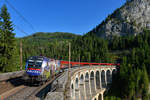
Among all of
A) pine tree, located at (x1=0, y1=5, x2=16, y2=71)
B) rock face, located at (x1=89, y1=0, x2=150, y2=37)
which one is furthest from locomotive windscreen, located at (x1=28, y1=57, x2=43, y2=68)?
rock face, located at (x1=89, y1=0, x2=150, y2=37)

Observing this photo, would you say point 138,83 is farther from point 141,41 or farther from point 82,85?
point 141,41

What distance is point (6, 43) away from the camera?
2850cm

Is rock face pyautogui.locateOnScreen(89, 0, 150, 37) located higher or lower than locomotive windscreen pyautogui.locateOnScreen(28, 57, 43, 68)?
higher

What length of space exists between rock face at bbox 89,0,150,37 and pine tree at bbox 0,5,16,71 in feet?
494

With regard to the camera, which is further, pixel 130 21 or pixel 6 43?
pixel 130 21

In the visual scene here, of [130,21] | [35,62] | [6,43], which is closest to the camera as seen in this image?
[35,62]

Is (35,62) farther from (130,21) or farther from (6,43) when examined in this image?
(130,21)

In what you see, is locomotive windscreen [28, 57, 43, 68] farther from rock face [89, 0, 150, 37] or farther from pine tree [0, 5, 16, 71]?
rock face [89, 0, 150, 37]

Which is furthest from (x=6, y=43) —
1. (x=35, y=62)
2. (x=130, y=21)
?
(x=130, y=21)

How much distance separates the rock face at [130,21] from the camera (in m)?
153

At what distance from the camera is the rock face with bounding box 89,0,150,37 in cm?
15325

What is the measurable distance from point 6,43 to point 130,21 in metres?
168

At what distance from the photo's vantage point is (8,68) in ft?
93.7

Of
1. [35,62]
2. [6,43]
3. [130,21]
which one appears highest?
[130,21]
